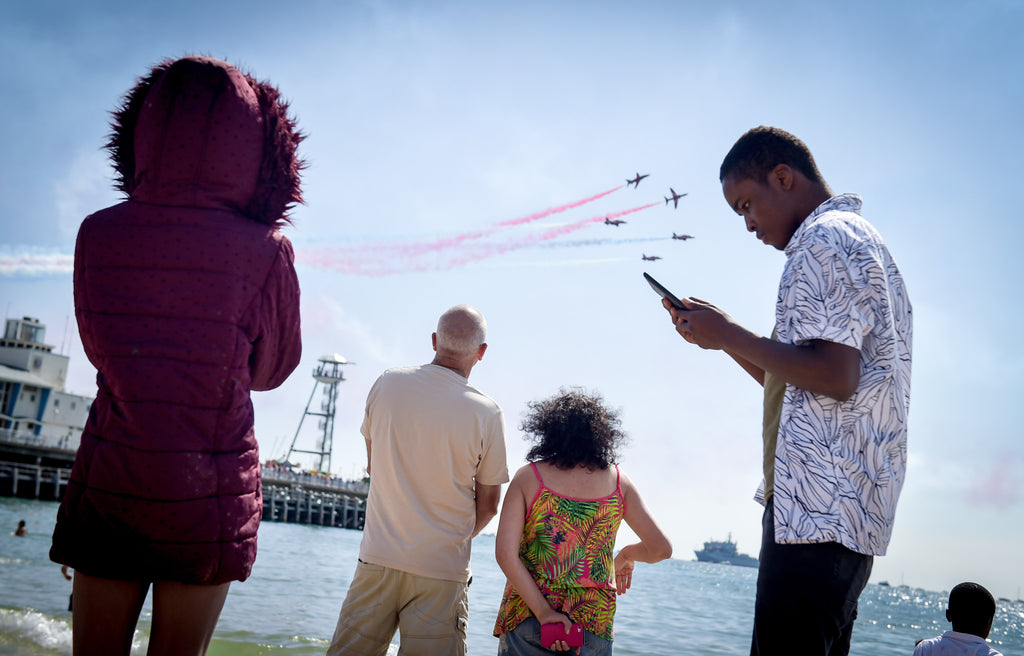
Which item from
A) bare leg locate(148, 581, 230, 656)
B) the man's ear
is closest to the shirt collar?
the man's ear

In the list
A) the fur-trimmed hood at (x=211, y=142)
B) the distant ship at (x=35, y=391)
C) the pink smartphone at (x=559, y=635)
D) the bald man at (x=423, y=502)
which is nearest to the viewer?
the fur-trimmed hood at (x=211, y=142)

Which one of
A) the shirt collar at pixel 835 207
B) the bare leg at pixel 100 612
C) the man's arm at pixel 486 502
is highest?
the shirt collar at pixel 835 207

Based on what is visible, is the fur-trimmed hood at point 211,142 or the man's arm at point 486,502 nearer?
the fur-trimmed hood at point 211,142

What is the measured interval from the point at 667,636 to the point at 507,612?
1998cm

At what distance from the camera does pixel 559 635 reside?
→ 3201 mm

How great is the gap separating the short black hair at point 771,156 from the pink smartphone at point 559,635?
6.62 ft

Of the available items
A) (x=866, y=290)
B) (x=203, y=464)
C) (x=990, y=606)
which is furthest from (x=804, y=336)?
(x=990, y=606)

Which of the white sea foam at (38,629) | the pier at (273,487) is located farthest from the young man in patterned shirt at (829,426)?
the pier at (273,487)

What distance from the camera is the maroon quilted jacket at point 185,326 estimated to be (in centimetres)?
193

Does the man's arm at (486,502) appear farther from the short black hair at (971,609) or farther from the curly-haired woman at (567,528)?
the short black hair at (971,609)

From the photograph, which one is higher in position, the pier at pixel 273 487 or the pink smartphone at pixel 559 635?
the pink smartphone at pixel 559 635

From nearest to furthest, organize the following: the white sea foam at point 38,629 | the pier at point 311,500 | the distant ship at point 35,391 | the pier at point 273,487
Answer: the white sea foam at point 38,629, the pier at point 273,487, the distant ship at point 35,391, the pier at point 311,500

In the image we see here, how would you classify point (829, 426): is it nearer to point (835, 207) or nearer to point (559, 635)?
point (835, 207)

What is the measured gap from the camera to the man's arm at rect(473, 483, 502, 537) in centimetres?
373
